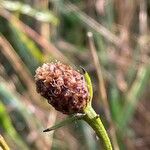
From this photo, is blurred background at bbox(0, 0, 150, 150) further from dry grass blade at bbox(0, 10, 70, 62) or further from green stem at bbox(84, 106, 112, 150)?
green stem at bbox(84, 106, 112, 150)

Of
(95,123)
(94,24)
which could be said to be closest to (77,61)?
(94,24)

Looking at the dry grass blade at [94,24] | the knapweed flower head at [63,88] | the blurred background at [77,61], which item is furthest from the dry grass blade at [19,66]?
the knapweed flower head at [63,88]

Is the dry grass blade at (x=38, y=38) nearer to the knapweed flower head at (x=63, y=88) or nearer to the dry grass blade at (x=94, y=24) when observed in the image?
the dry grass blade at (x=94, y=24)

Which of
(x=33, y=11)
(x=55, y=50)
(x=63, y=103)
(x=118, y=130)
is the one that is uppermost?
(x=63, y=103)

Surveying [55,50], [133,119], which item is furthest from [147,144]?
[55,50]

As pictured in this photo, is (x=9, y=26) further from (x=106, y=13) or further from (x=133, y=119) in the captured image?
(x=133, y=119)
